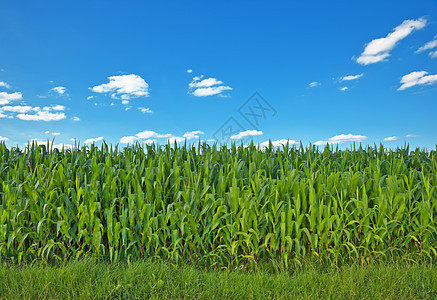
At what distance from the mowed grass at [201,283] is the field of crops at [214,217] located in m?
0.26

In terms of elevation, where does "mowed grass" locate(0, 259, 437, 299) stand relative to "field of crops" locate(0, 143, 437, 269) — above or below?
below

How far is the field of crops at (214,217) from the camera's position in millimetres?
3768

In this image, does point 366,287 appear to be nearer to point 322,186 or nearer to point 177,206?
point 322,186

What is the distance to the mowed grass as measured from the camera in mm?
3180

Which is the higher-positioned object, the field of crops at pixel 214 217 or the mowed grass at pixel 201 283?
the field of crops at pixel 214 217

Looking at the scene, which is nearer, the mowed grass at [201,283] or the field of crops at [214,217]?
the mowed grass at [201,283]

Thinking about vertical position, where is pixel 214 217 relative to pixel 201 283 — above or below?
above

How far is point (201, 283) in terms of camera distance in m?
3.29

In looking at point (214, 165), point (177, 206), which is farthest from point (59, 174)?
point (214, 165)

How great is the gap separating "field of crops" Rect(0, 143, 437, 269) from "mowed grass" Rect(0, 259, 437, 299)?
26 cm

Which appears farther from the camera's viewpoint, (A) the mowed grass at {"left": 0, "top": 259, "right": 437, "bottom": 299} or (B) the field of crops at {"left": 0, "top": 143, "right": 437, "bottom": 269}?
(B) the field of crops at {"left": 0, "top": 143, "right": 437, "bottom": 269}

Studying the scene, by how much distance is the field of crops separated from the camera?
377 centimetres

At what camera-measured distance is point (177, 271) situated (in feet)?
11.7

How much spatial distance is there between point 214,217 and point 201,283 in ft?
2.40
